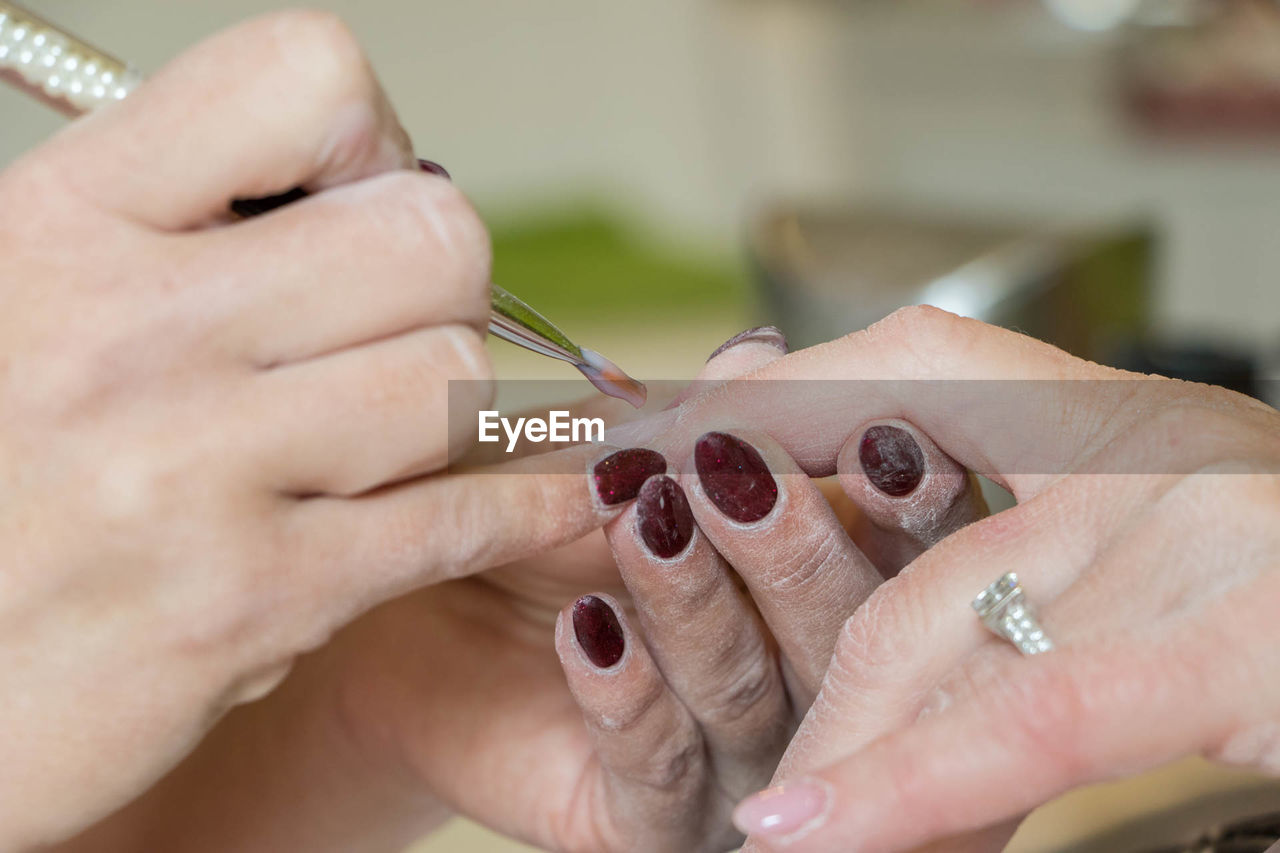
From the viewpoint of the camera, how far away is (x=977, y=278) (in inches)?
48.9

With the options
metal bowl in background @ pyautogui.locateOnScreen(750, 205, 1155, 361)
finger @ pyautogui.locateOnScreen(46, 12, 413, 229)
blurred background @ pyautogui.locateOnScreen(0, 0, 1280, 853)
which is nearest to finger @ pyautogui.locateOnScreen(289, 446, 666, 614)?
finger @ pyautogui.locateOnScreen(46, 12, 413, 229)

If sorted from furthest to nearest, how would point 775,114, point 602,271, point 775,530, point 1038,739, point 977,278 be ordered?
point 775,114
point 602,271
point 977,278
point 775,530
point 1038,739

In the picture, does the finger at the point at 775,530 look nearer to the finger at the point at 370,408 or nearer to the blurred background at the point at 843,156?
the finger at the point at 370,408

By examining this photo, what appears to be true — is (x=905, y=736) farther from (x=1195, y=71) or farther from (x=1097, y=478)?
(x=1195, y=71)

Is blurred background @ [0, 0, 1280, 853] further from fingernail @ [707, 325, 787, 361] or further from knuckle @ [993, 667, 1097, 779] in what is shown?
knuckle @ [993, 667, 1097, 779]

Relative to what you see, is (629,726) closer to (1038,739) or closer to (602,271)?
(1038,739)

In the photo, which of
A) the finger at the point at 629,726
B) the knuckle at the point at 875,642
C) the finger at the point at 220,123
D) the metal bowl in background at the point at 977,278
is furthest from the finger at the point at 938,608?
the metal bowl in background at the point at 977,278

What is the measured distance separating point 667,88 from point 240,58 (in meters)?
2.33

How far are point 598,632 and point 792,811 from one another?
0.59ft

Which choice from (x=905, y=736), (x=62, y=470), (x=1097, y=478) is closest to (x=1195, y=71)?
(x=1097, y=478)

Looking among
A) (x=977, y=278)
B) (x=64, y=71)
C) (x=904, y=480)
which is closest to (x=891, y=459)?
(x=904, y=480)

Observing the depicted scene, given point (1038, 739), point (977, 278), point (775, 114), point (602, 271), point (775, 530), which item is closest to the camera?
point (1038, 739)

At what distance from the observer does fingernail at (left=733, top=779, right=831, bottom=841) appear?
349 mm

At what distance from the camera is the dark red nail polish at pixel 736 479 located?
0.49 meters
